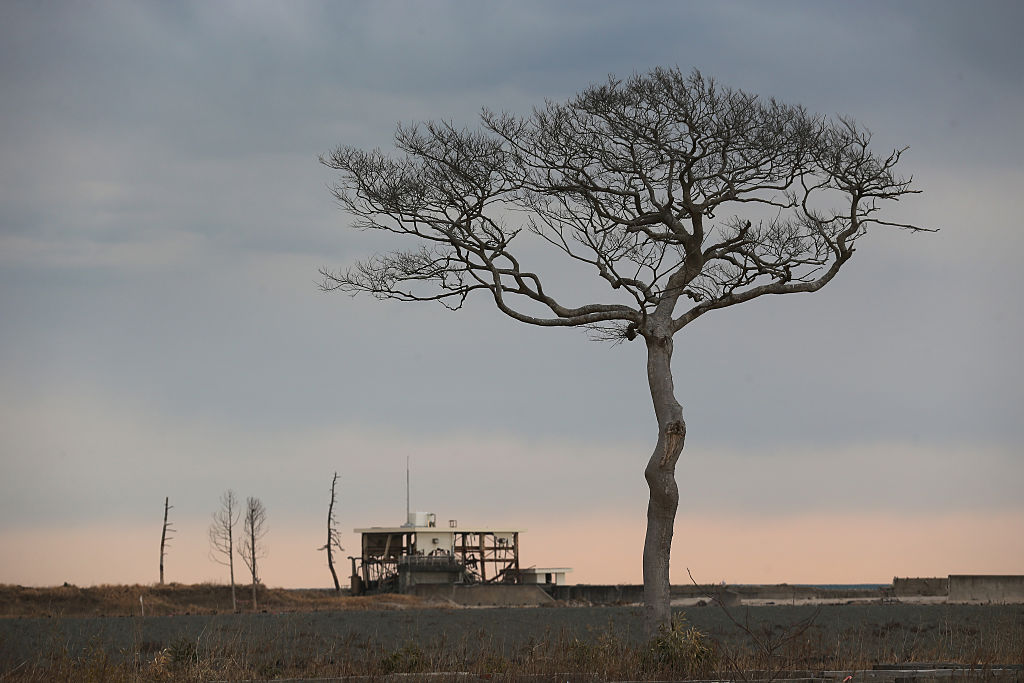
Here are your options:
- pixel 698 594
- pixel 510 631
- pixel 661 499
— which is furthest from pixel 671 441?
pixel 698 594

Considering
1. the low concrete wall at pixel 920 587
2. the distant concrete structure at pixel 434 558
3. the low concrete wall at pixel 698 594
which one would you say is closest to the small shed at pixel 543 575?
the distant concrete structure at pixel 434 558

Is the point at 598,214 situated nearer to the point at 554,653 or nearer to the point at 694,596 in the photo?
the point at 554,653

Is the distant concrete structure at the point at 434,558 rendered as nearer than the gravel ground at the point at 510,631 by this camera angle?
No

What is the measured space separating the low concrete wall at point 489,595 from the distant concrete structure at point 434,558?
276cm

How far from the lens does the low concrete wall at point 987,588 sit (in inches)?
1337

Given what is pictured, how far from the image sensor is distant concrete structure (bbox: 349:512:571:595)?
162ft

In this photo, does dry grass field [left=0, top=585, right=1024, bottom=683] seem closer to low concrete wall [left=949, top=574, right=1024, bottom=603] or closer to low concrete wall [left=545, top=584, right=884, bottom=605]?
low concrete wall [left=949, top=574, right=1024, bottom=603]

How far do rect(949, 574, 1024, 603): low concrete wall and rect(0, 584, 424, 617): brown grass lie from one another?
18.6m

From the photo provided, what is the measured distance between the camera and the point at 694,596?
147 ft

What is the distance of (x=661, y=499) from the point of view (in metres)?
15.2

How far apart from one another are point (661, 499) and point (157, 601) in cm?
3234

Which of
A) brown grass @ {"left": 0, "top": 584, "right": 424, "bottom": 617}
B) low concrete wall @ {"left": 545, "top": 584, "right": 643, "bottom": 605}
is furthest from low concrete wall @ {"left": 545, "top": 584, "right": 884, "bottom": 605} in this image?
brown grass @ {"left": 0, "top": 584, "right": 424, "bottom": 617}

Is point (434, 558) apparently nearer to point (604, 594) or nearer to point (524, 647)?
point (604, 594)

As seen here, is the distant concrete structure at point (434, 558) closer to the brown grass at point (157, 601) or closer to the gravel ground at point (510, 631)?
the brown grass at point (157, 601)
